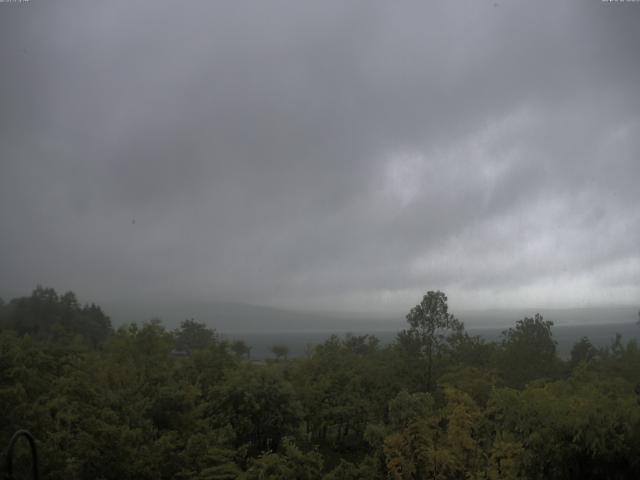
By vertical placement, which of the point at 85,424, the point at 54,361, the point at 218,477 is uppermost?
the point at 54,361

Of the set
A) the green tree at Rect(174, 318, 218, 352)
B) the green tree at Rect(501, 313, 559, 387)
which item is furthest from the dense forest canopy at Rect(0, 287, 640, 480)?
the green tree at Rect(174, 318, 218, 352)

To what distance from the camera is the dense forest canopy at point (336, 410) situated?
11.7 meters

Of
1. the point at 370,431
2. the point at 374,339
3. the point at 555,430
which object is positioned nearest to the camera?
the point at 555,430

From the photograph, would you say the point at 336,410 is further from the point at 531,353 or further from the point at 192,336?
the point at 192,336

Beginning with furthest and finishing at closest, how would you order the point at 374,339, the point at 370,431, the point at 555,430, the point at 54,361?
the point at 374,339, the point at 54,361, the point at 370,431, the point at 555,430

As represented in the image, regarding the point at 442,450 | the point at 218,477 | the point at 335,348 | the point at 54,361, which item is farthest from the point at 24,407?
the point at 335,348

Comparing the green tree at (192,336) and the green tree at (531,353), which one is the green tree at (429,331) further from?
the green tree at (192,336)

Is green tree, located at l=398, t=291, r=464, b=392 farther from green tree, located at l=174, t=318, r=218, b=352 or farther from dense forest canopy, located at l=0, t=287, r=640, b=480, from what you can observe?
green tree, located at l=174, t=318, r=218, b=352

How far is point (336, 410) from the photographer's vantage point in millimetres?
24062

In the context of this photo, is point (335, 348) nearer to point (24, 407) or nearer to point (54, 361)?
point (54, 361)

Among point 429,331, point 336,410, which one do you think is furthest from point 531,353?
point 336,410

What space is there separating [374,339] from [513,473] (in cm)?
2954

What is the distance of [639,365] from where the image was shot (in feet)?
81.9

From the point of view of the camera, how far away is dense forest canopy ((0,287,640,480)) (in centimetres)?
1172
